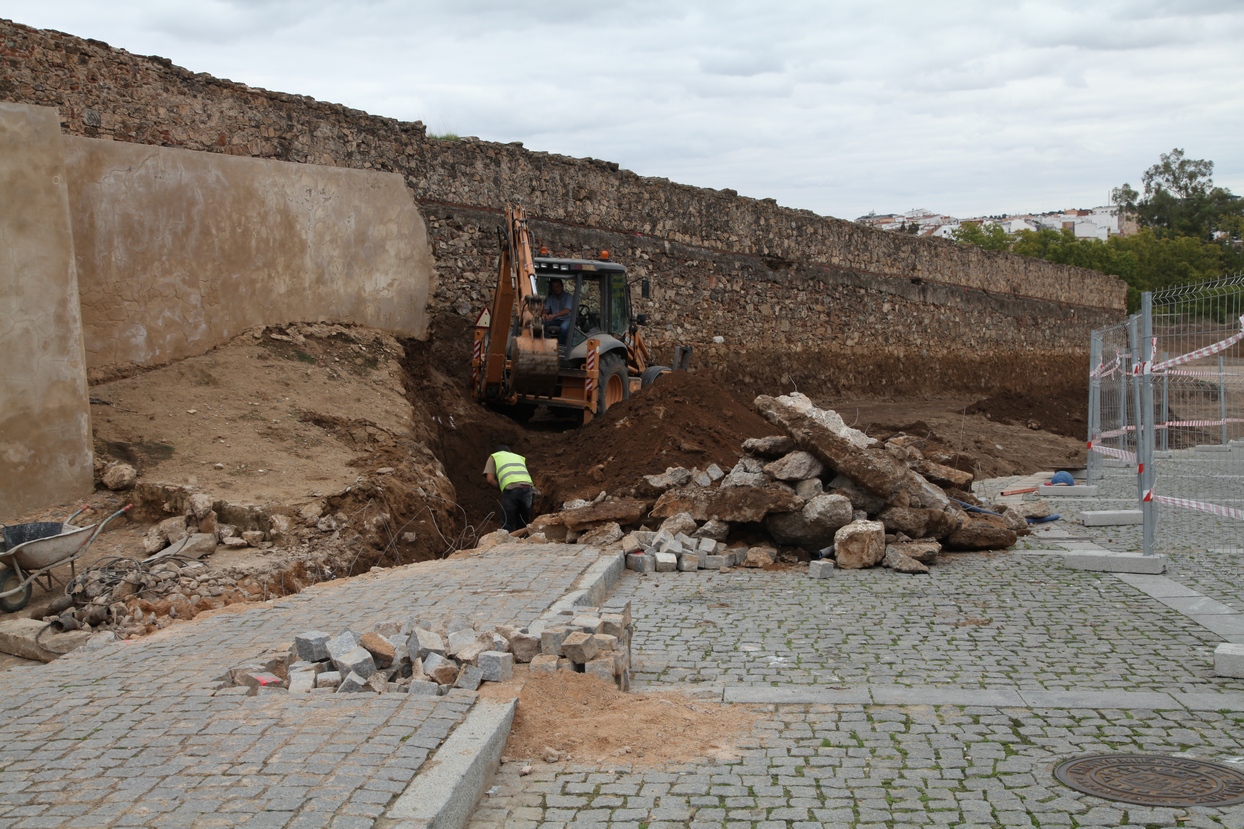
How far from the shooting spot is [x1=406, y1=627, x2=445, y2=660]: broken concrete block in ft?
17.4

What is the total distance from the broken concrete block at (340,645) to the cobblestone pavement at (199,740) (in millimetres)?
354

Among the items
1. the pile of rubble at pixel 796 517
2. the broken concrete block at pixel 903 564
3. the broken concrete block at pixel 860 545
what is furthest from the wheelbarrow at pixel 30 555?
the broken concrete block at pixel 903 564

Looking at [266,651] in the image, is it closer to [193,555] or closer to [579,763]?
[579,763]

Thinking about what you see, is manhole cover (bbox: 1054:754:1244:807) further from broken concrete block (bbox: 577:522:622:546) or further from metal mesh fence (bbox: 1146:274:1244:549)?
broken concrete block (bbox: 577:522:622:546)

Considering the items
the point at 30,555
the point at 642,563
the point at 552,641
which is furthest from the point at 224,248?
the point at 552,641

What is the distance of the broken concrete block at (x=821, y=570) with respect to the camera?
8.86m

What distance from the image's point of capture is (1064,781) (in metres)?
4.29

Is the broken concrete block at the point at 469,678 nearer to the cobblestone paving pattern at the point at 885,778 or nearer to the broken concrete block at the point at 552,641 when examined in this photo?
the broken concrete block at the point at 552,641

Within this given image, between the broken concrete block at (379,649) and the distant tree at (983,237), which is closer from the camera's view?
the broken concrete block at (379,649)

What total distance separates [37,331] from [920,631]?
863cm

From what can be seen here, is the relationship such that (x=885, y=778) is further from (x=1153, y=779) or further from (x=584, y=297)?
(x=584, y=297)

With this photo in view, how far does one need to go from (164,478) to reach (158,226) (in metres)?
4.30

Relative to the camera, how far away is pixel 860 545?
903 centimetres

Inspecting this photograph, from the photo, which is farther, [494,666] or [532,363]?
[532,363]
